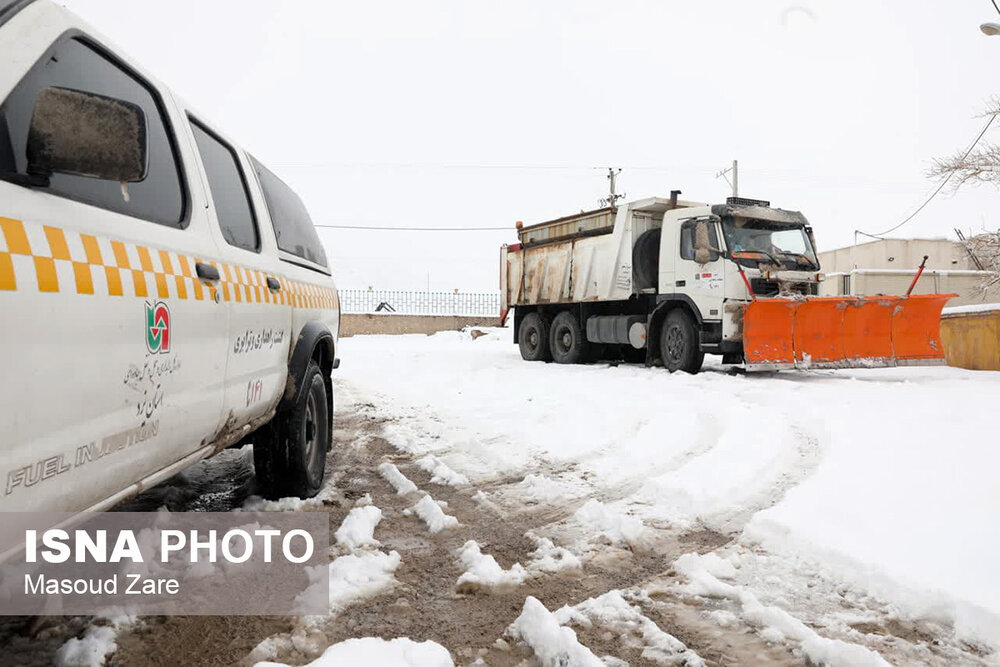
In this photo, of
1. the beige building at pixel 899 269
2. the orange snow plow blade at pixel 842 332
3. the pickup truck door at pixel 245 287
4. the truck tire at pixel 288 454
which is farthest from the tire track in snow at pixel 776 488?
the beige building at pixel 899 269

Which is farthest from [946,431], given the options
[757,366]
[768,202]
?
[768,202]

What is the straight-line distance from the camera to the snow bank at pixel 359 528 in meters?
3.33

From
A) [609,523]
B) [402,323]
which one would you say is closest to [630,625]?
[609,523]

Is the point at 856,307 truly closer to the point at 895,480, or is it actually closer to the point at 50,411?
the point at 895,480

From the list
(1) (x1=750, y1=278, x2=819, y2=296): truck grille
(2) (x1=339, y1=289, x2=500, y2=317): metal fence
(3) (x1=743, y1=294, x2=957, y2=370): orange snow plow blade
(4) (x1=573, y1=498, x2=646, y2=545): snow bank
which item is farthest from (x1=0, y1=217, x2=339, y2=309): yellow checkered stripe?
(2) (x1=339, y1=289, x2=500, y2=317): metal fence

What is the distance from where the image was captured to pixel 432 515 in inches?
149

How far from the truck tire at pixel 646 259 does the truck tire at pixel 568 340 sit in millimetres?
2175

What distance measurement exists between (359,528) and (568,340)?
1168 centimetres

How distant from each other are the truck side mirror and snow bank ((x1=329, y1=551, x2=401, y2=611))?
8816 mm

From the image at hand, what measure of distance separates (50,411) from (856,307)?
1097 cm

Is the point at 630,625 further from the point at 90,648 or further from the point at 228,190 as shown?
the point at 228,190

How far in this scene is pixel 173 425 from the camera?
2.39 metres

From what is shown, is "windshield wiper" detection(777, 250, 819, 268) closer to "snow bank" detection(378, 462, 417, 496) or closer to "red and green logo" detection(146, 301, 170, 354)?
"snow bank" detection(378, 462, 417, 496)

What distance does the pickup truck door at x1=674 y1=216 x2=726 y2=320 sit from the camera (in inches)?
424
